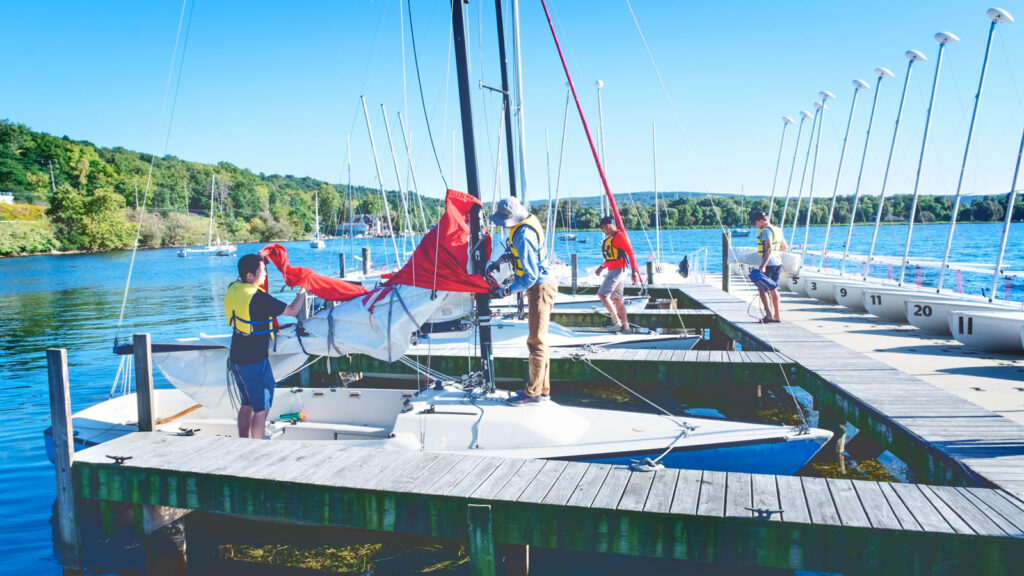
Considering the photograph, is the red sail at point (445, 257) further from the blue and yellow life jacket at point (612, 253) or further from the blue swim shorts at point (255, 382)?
the blue and yellow life jacket at point (612, 253)

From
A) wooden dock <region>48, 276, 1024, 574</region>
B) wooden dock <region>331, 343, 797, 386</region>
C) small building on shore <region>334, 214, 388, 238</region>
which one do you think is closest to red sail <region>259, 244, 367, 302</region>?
wooden dock <region>48, 276, 1024, 574</region>

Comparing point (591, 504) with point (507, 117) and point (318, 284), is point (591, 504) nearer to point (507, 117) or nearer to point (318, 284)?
point (318, 284)

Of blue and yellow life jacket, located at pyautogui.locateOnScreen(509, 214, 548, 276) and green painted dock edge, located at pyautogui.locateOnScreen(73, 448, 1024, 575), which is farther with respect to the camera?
blue and yellow life jacket, located at pyautogui.locateOnScreen(509, 214, 548, 276)

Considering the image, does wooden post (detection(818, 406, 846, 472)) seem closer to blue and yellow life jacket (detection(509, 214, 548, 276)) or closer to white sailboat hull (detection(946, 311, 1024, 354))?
white sailboat hull (detection(946, 311, 1024, 354))

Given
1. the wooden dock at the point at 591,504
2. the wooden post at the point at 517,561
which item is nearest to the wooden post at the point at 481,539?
the wooden dock at the point at 591,504

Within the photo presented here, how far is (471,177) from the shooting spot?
6.79m

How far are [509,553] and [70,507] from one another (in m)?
3.79

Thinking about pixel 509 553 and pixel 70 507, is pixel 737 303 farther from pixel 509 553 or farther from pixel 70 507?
pixel 70 507

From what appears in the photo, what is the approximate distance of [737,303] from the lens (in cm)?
1456

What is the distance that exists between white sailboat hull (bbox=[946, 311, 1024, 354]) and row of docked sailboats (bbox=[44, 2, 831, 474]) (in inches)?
231

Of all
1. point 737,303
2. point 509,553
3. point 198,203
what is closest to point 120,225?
point 198,203

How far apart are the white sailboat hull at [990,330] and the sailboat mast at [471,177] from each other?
8.10 metres

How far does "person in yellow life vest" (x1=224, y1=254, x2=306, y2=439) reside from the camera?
602 cm

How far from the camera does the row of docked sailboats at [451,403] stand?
5.89 meters
